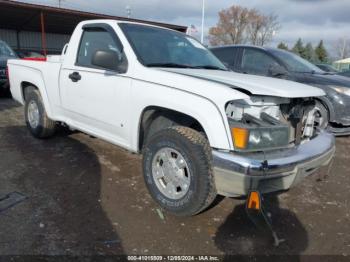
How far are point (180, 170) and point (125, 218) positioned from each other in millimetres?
701

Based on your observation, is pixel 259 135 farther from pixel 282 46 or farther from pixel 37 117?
pixel 282 46

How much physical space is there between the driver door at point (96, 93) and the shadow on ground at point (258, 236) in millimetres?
1457

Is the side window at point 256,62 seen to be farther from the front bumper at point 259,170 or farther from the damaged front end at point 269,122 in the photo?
the front bumper at point 259,170

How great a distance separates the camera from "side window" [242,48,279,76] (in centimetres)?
726

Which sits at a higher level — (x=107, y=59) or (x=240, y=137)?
(x=107, y=59)

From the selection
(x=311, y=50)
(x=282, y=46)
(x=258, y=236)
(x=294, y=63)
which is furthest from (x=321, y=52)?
(x=258, y=236)

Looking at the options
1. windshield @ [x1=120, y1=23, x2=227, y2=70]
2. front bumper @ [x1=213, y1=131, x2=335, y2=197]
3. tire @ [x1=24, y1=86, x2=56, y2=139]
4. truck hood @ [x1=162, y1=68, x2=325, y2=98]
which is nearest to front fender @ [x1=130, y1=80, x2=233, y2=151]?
front bumper @ [x1=213, y1=131, x2=335, y2=197]

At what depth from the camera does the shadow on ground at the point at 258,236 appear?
3.00 m

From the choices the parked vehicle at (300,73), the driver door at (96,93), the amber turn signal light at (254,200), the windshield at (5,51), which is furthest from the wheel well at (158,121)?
the windshield at (5,51)

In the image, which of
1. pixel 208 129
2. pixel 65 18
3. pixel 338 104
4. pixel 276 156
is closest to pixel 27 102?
pixel 208 129

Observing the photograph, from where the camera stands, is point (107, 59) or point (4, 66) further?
point (4, 66)

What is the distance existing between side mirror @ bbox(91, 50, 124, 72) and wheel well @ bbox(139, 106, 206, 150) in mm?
614

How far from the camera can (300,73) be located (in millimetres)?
6984

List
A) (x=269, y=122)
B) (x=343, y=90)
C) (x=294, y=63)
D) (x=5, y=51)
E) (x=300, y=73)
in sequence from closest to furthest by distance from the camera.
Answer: (x=269, y=122) < (x=343, y=90) < (x=300, y=73) < (x=294, y=63) < (x=5, y=51)
